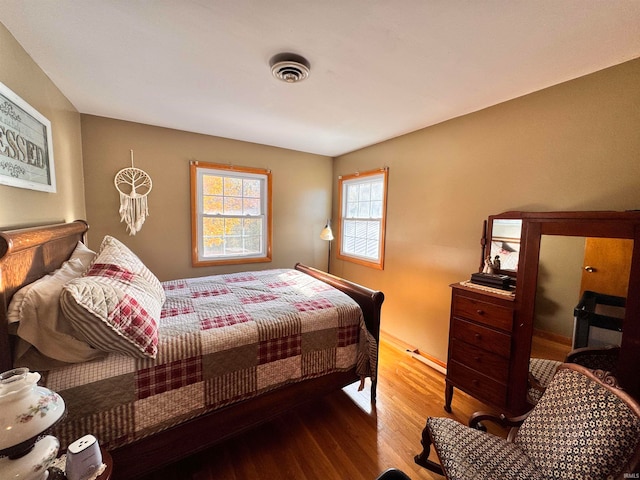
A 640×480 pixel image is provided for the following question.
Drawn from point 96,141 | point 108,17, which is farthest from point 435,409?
point 96,141

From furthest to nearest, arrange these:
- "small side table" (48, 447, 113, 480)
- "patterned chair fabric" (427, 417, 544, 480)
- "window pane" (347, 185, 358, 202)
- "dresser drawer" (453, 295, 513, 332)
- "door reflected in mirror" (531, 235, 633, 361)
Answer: "window pane" (347, 185, 358, 202)
"dresser drawer" (453, 295, 513, 332)
"door reflected in mirror" (531, 235, 633, 361)
"patterned chair fabric" (427, 417, 544, 480)
"small side table" (48, 447, 113, 480)

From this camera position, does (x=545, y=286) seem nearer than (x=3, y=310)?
No

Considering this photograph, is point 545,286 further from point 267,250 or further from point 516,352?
point 267,250

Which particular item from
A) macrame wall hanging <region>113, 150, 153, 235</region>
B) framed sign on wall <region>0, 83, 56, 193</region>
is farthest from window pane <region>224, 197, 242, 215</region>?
framed sign on wall <region>0, 83, 56, 193</region>

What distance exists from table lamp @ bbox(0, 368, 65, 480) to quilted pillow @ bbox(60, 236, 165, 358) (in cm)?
29

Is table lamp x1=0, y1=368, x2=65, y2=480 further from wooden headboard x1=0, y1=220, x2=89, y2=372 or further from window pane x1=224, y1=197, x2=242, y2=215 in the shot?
window pane x1=224, y1=197, x2=242, y2=215

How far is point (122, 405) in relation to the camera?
118cm

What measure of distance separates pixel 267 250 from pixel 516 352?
2871mm

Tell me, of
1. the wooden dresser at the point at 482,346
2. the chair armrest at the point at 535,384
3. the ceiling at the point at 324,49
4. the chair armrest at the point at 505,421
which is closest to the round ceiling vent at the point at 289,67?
the ceiling at the point at 324,49

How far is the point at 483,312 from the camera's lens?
70.7 inches

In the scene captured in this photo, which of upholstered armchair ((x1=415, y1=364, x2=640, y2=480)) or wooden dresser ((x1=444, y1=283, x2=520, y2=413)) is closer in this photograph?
upholstered armchair ((x1=415, y1=364, x2=640, y2=480))

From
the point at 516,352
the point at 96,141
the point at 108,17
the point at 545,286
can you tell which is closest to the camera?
the point at 108,17

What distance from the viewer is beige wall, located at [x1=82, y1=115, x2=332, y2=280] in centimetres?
264

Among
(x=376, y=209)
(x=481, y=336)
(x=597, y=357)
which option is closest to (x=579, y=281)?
(x=597, y=357)
